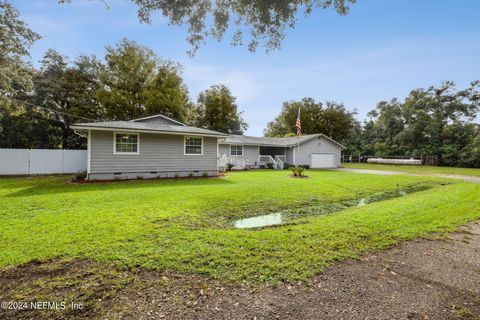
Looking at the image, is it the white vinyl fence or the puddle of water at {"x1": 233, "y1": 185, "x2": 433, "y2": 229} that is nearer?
the puddle of water at {"x1": 233, "y1": 185, "x2": 433, "y2": 229}

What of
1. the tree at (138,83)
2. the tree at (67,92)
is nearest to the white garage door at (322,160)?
the tree at (138,83)

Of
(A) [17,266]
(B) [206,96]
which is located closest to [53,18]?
(A) [17,266]

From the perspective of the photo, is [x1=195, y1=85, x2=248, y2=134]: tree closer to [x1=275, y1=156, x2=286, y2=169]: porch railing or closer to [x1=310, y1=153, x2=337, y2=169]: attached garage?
[x1=275, y1=156, x2=286, y2=169]: porch railing

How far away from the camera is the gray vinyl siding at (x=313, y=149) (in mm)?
24609

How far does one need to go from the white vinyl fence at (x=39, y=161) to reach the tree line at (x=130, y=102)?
383cm

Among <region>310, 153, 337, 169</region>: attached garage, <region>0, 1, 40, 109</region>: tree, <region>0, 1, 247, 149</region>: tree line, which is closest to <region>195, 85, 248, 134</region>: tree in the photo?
<region>0, 1, 247, 149</region>: tree line

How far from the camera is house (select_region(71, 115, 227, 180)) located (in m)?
11.7

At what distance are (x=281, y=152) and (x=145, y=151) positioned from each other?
55.0 feet

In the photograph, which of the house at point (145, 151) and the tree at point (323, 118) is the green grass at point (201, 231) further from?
the tree at point (323, 118)

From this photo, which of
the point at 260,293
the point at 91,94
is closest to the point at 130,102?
the point at 91,94

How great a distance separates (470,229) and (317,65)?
11186 millimetres

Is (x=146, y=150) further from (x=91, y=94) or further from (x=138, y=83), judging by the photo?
(x=91, y=94)

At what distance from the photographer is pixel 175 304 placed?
8.08 feet

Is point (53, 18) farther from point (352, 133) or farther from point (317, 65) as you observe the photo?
point (352, 133)
